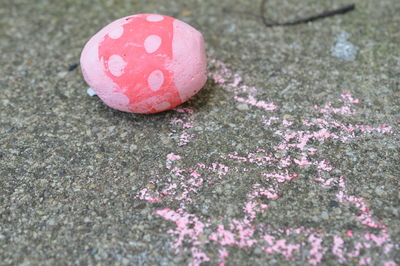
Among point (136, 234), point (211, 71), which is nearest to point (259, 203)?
point (136, 234)

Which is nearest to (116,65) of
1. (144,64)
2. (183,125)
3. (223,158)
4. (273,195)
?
(144,64)

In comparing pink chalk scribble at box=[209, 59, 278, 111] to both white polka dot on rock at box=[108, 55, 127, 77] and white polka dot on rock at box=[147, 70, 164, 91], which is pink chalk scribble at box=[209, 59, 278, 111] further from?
white polka dot on rock at box=[108, 55, 127, 77]

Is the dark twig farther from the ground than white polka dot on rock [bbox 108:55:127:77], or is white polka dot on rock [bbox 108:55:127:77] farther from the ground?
white polka dot on rock [bbox 108:55:127:77]

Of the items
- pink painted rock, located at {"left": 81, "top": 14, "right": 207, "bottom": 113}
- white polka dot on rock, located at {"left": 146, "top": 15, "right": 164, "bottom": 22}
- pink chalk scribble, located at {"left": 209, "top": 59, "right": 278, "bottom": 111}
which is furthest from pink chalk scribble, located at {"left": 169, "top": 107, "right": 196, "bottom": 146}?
white polka dot on rock, located at {"left": 146, "top": 15, "right": 164, "bottom": 22}

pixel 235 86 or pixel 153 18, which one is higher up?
pixel 153 18

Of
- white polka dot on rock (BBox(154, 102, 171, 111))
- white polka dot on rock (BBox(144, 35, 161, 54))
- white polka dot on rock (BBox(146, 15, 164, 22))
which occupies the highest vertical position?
white polka dot on rock (BBox(146, 15, 164, 22))

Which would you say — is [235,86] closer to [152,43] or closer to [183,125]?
[183,125]
